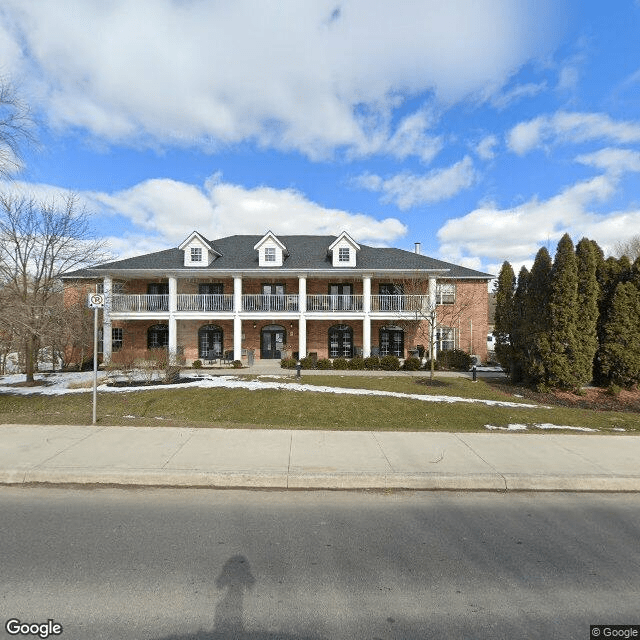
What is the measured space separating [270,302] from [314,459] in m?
17.9

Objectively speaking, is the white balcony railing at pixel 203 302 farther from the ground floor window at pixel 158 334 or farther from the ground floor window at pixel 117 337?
the ground floor window at pixel 117 337

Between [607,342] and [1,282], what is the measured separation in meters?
25.5

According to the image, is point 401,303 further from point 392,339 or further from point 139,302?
point 139,302

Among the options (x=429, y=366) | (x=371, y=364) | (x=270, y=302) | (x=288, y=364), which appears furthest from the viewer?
(x=270, y=302)

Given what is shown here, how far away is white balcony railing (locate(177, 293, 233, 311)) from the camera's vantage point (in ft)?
73.2

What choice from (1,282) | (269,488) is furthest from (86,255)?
(269,488)

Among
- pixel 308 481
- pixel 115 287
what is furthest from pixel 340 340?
pixel 308 481

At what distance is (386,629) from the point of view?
2.46 m

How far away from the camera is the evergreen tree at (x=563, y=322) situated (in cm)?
1386

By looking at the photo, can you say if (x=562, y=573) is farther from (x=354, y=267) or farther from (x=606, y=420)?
(x=354, y=267)

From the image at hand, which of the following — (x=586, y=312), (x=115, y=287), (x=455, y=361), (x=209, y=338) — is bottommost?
(x=455, y=361)

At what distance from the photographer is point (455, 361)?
68.7 ft

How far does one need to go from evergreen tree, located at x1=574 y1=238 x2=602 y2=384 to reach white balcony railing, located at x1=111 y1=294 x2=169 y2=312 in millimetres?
21940

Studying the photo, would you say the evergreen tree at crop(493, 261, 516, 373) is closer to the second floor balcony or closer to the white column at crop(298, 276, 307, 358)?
the second floor balcony
